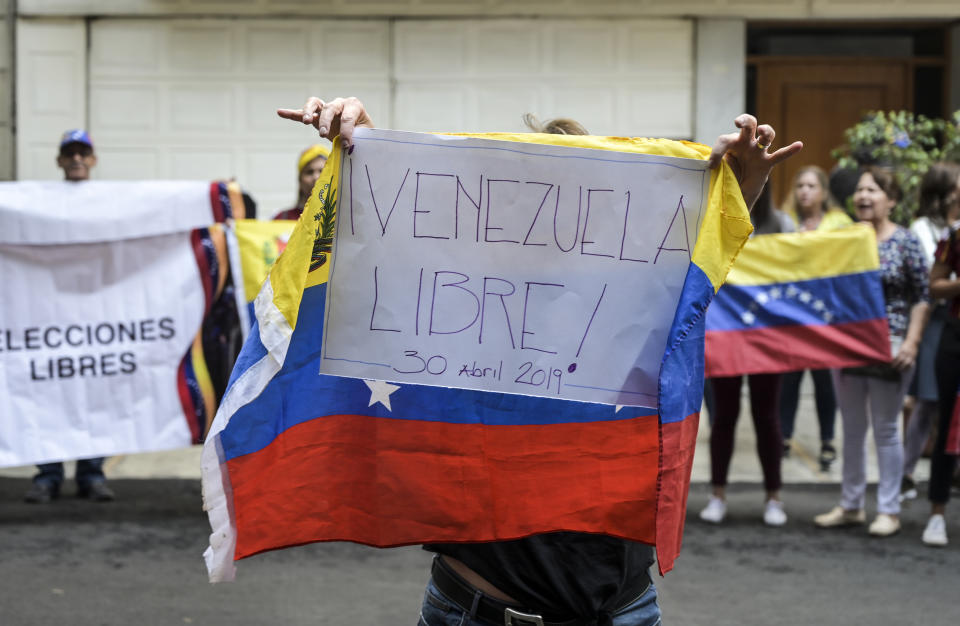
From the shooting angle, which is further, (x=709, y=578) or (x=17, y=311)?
(x=17, y=311)

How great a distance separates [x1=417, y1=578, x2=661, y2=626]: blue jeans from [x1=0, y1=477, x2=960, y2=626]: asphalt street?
8.65 ft

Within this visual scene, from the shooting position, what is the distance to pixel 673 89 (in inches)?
438

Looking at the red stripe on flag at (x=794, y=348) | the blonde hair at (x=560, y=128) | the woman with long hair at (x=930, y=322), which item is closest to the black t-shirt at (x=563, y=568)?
the blonde hair at (x=560, y=128)

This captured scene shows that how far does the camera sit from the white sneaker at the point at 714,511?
21.1 feet

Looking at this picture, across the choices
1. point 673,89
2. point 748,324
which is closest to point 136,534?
point 748,324

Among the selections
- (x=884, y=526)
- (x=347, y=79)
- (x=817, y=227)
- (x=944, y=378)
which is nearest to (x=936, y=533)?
(x=884, y=526)

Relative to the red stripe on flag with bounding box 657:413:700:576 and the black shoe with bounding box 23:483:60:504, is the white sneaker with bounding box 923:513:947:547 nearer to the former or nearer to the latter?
the red stripe on flag with bounding box 657:413:700:576

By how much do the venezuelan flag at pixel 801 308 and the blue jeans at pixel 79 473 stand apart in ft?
11.4

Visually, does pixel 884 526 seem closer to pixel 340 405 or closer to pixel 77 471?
pixel 77 471

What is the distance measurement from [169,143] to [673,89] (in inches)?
181

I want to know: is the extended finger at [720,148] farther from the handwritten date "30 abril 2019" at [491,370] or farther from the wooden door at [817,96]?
the wooden door at [817,96]

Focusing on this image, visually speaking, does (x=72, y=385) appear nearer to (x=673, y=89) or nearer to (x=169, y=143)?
(x=169, y=143)

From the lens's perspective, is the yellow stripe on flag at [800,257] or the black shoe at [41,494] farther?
the black shoe at [41,494]

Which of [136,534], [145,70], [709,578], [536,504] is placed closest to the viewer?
[536,504]
